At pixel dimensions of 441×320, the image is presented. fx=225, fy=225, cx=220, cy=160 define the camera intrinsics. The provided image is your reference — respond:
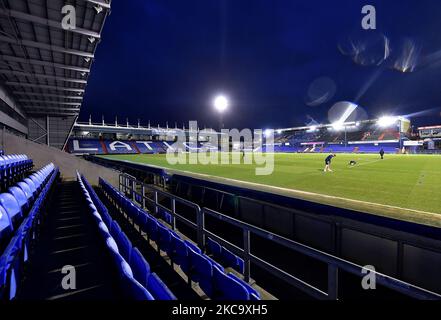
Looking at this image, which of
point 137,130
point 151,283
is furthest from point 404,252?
point 137,130

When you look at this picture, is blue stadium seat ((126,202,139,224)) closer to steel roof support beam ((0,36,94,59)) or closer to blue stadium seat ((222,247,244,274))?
blue stadium seat ((222,247,244,274))

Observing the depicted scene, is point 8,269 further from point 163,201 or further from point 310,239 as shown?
point 163,201

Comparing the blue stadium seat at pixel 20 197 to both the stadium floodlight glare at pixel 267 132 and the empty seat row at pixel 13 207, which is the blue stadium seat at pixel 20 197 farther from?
the stadium floodlight glare at pixel 267 132

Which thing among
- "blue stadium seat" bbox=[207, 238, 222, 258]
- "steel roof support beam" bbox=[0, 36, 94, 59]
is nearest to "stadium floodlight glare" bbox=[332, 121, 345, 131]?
"steel roof support beam" bbox=[0, 36, 94, 59]

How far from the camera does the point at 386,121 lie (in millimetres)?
59250

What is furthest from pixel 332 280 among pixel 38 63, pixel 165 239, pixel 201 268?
pixel 38 63

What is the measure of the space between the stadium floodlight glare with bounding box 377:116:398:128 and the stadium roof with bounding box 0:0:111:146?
66703mm

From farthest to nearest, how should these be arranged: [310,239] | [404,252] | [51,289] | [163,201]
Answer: [163,201] < [310,239] < [404,252] < [51,289]

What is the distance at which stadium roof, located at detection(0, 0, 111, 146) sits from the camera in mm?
7441

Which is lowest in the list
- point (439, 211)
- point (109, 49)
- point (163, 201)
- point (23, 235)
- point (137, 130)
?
point (163, 201)

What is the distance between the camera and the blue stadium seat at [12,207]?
139 inches

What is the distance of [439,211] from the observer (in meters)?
5.62

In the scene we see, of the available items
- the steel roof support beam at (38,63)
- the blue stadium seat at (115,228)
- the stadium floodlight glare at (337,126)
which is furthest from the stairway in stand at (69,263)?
the stadium floodlight glare at (337,126)
